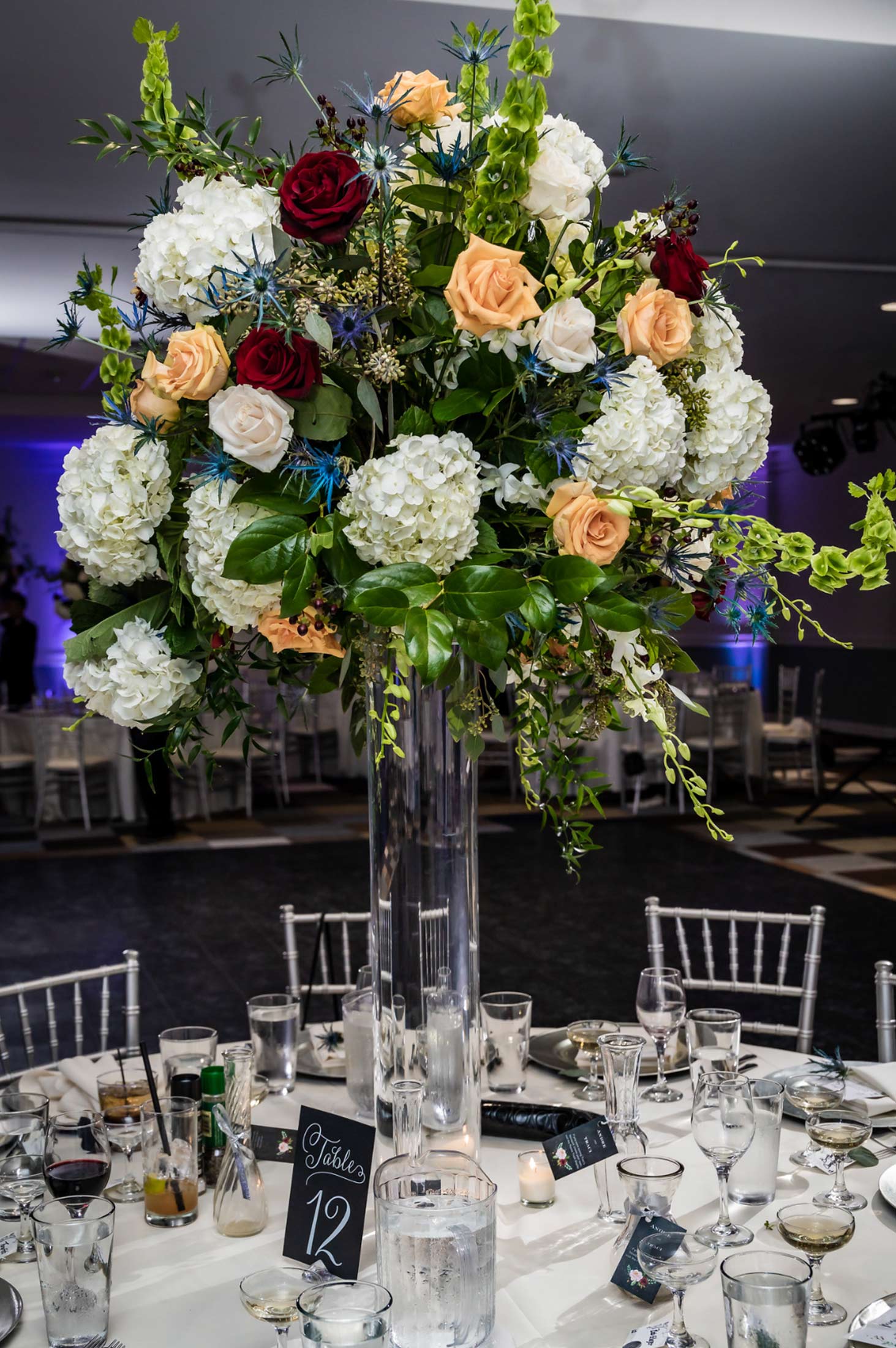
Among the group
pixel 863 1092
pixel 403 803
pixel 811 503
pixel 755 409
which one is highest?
pixel 811 503

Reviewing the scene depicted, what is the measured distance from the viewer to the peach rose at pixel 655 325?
1.27m

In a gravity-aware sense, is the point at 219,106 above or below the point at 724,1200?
above

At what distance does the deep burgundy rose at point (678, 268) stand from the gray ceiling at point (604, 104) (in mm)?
3518

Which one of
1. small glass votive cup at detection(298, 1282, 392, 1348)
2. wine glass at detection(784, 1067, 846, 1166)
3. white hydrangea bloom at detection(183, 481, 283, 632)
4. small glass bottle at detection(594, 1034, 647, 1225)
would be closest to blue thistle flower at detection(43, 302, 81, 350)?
white hydrangea bloom at detection(183, 481, 283, 632)

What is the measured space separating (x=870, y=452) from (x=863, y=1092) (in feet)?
40.8

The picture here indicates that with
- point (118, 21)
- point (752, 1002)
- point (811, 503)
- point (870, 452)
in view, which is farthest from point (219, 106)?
point (811, 503)

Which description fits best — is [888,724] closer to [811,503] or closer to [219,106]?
[811,503]

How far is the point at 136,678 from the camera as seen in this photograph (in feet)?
4.35

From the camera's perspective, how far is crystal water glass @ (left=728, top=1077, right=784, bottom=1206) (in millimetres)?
1500

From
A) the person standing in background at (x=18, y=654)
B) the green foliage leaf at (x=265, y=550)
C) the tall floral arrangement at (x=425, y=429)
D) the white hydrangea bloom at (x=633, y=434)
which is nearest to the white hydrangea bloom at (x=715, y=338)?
the tall floral arrangement at (x=425, y=429)

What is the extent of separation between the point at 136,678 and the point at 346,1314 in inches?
25.3

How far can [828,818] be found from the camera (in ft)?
30.0

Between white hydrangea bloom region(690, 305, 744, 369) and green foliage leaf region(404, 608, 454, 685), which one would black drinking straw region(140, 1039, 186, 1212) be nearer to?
green foliage leaf region(404, 608, 454, 685)

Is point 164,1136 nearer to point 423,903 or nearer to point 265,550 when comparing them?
point 423,903
